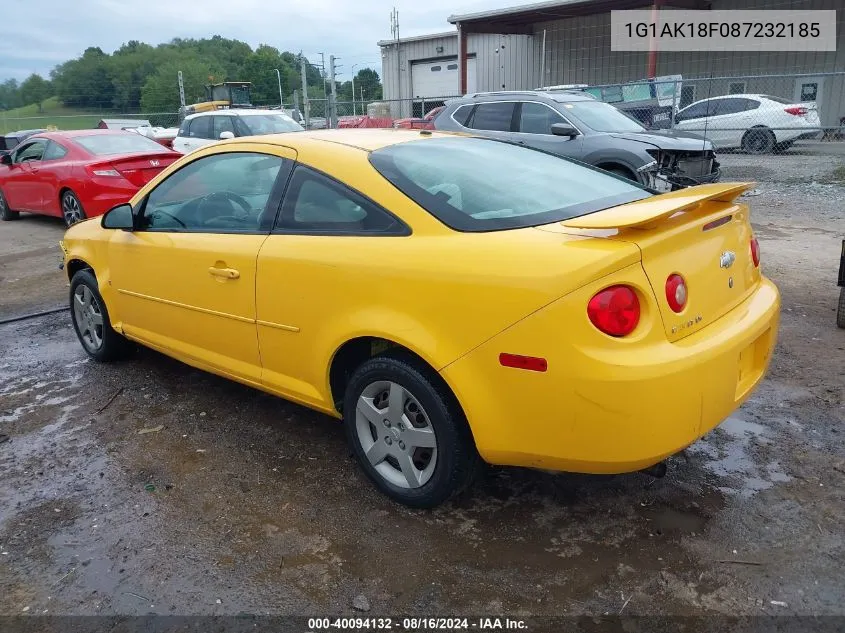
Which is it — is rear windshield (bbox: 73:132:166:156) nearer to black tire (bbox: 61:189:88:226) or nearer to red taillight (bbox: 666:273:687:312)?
black tire (bbox: 61:189:88:226)

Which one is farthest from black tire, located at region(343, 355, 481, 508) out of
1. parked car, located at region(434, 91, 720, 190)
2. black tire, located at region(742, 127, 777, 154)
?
black tire, located at region(742, 127, 777, 154)

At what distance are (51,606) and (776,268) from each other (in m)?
6.56

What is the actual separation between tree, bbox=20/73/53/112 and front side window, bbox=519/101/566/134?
3322 centimetres

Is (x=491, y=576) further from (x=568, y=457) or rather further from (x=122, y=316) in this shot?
(x=122, y=316)

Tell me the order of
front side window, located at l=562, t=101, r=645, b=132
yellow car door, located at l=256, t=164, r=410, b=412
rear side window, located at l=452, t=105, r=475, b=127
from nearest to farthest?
1. yellow car door, located at l=256, t=164, r=410, b=412
2. front side window, located at l=562, t=101, r=645, b=132
3. rear side window, located at l=452, t=105, r=475, b=127

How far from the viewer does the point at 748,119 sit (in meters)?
16.2

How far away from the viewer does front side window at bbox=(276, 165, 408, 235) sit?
2.83 meters

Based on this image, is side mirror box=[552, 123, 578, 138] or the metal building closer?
side mirror box=[552, 123, 578, 138]

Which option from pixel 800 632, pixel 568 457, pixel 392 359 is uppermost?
pixel 392 359

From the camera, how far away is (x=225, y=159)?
3.65 meters

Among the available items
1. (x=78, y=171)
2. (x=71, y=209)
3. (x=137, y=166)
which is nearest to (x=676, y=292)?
(x=137, y=166)

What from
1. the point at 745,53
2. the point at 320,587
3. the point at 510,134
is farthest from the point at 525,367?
the point at 745,53

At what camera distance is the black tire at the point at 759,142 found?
46.3 ft

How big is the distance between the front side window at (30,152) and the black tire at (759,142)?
13.2 meters
